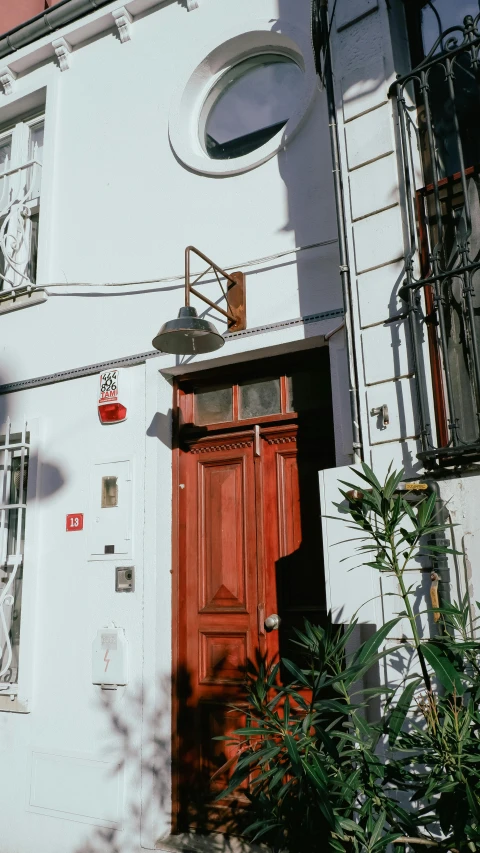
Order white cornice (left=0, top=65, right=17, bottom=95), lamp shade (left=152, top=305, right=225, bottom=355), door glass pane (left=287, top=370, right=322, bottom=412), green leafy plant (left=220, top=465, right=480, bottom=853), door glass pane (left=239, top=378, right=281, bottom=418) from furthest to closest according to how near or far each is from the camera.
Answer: white cornice (left=0, top=65, right=17, bottom=95) → door glass pane (left=239, top=378, right=281, bottom=418) → door glass pane (left=287, top=370, right=322, bottom=412) → lamp shade (left=152, top=305, right=225, bottom=355) → green leafy plant (left=220, top=465, right=480, bottom=853)

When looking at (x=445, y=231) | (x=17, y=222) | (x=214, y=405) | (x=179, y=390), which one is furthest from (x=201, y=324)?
(x=17, y=222)

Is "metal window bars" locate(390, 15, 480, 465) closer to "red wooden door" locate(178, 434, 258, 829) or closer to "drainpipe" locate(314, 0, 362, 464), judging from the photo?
"drainpipe" locate(314, 0, 362, 464)

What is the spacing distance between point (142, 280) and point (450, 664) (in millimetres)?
3596

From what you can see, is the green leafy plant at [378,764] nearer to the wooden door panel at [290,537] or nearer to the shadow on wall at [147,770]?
the wooden door panel at [290,537]

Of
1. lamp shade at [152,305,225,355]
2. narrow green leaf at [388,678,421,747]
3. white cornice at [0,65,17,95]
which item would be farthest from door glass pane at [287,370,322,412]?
white cornice at [0,65,17,95]

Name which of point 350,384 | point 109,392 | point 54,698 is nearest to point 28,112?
point 109,392

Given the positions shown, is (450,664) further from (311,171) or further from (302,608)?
(311,171)

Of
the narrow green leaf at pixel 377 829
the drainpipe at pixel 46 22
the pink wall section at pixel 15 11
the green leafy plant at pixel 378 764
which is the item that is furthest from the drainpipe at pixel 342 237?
the pink wall section at pixel 15 11

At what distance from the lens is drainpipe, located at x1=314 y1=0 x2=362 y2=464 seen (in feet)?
12.5

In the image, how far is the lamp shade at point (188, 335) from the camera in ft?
12.9

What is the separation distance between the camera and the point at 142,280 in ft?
16.9

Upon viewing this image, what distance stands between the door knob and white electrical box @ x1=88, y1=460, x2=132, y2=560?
1.04 metres

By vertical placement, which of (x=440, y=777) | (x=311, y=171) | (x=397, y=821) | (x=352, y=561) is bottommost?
(x=397, y=821)

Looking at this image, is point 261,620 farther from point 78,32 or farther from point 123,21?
point 78,32
